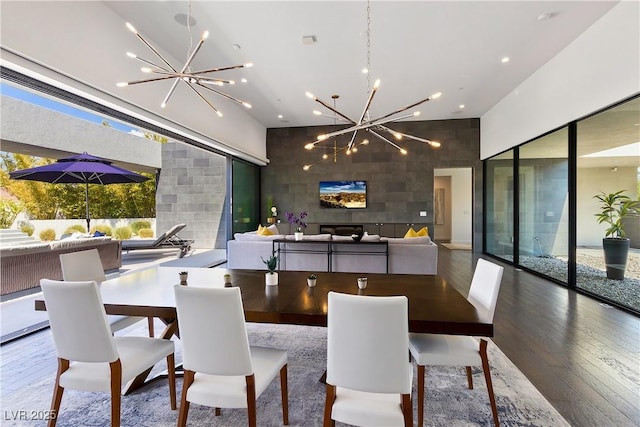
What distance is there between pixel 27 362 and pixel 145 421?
152cm

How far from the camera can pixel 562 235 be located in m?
4.87

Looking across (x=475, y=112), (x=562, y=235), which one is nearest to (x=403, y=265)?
(x=562, y=235)

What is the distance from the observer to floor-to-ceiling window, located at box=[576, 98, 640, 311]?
363 centimetres

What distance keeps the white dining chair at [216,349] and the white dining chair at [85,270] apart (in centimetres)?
111

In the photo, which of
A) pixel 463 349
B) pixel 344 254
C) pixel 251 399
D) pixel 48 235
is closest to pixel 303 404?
pixel 251 399

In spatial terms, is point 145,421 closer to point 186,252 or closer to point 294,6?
point 294,6

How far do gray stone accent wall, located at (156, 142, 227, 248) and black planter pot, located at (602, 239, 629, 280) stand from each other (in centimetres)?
838

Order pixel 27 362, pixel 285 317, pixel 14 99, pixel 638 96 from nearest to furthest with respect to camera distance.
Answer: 1. pixel 285 317
2. pixel 27 362
3. pixel 638 96
4. pixel 14 99

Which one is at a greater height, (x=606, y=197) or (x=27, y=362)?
(x=606, y=197)

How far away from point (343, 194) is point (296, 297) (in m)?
7.03

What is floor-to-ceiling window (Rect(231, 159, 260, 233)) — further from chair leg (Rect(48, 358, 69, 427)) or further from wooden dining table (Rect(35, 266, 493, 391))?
chair leg (Rect(48, 358, 69, 427))

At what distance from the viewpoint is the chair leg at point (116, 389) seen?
1559 mm

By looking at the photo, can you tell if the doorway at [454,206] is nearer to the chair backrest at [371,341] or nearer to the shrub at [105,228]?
the chair backrest at [371,341]

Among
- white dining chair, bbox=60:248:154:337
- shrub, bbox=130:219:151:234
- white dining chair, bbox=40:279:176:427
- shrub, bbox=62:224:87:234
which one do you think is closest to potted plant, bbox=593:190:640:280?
white dining chair, bbox=40:279:176:427
